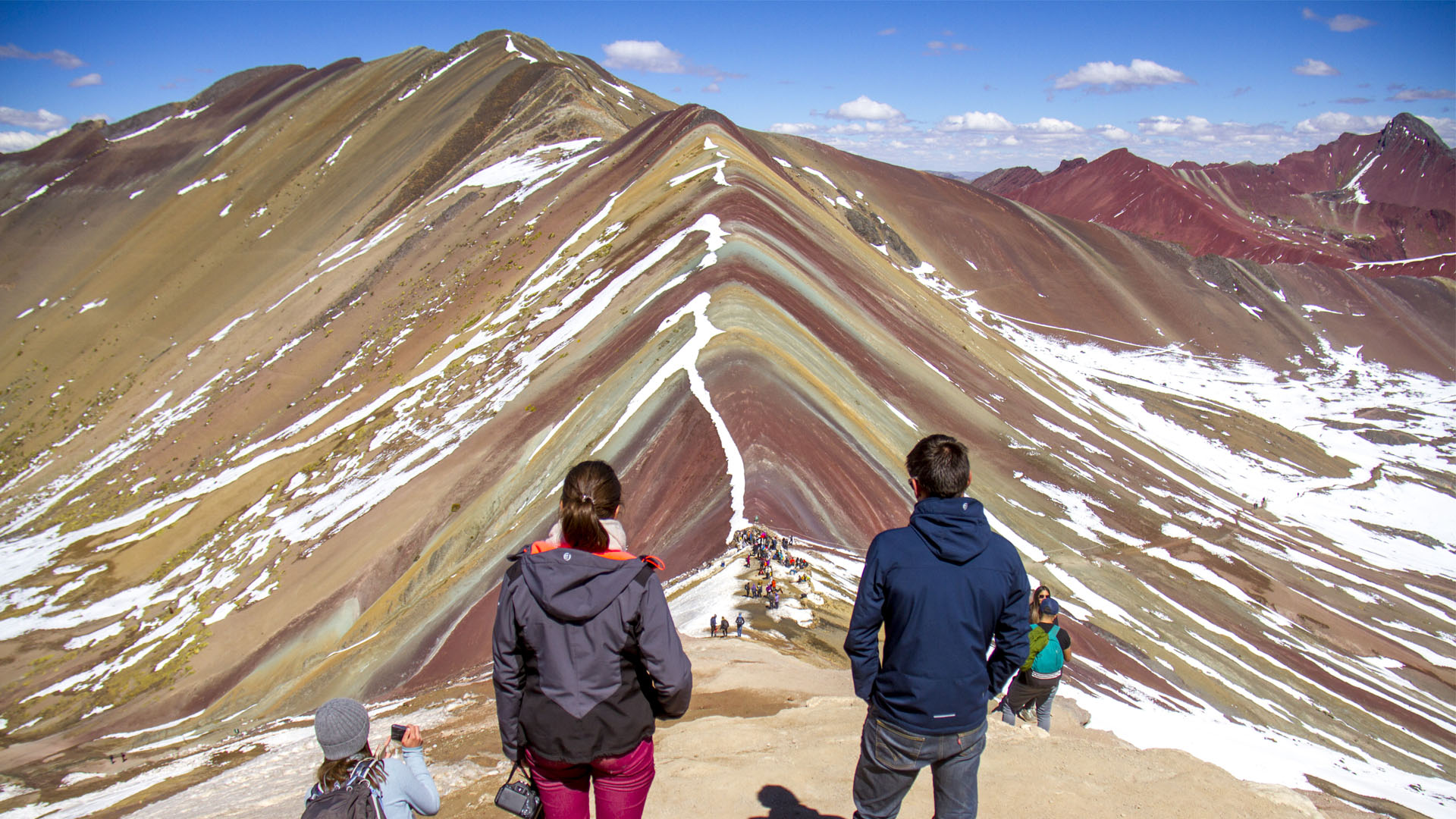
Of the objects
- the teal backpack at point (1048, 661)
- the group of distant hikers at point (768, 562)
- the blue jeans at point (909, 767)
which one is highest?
the blue jeans at point (909, 767)

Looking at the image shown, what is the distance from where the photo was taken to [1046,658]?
26.6 feet

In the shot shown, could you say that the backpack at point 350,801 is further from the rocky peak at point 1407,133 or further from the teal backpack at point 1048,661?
the rocky peak at point 1407,133

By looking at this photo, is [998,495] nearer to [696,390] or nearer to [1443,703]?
[696,390]

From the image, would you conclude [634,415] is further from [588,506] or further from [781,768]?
[588,506]

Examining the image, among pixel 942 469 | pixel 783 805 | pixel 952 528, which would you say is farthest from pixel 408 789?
pixel 783 805

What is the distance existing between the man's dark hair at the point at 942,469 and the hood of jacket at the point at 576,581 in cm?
176

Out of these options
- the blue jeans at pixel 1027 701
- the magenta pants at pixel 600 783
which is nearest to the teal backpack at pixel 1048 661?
the blue jeans at pixel 1027 701

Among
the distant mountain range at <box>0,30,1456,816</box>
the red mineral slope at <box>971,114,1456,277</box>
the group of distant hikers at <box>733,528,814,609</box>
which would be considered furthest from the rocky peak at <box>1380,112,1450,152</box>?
A: the group of distant hikers at <box>733,528,814,609</box>

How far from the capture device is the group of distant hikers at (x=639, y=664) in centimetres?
400

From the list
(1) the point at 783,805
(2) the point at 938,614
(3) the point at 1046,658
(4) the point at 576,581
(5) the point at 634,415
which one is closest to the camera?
(4) the point at 576,581

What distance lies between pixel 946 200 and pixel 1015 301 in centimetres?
1537

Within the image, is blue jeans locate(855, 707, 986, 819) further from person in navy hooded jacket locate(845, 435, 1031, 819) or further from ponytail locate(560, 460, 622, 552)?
ponytail locate(560, 460, 622, 552)

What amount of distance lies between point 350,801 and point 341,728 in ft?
1.10

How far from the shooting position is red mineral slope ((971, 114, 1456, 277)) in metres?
118
